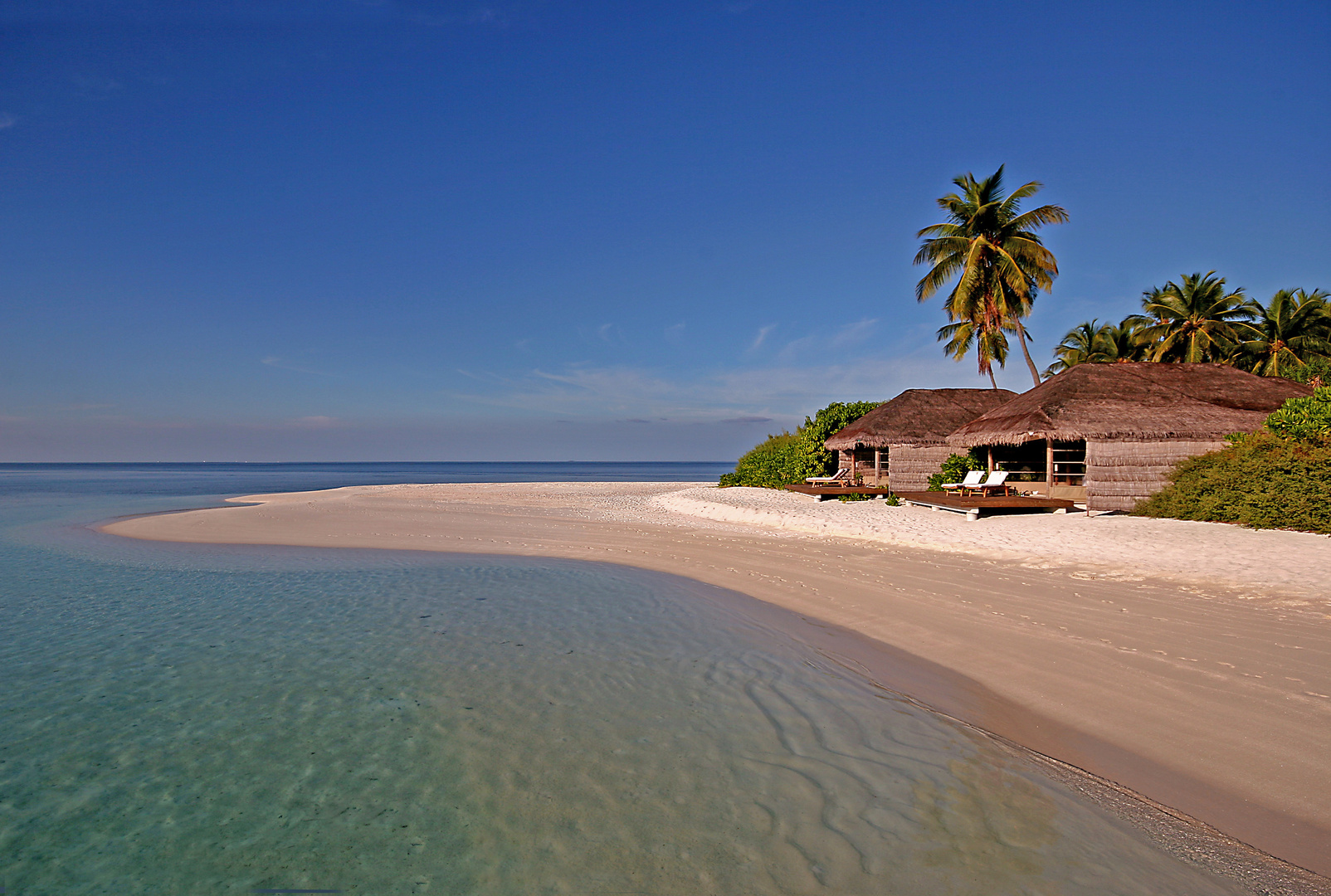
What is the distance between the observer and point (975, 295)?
27109mm

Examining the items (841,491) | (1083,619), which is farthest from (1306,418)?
(841,491)

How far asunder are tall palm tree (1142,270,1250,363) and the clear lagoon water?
116 ft

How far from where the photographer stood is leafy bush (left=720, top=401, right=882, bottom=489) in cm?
2680

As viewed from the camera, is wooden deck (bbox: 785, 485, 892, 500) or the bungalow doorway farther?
wooden deck (bbox: 785, 485, 892, 500)

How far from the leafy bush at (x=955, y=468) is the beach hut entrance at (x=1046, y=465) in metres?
0.48

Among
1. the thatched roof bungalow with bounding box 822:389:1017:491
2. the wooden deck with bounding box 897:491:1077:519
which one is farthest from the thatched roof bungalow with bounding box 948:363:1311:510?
the thatched roof bungalow with bounding box 822:389:1017:491

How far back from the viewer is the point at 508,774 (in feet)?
14.6

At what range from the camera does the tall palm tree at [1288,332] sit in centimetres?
3200

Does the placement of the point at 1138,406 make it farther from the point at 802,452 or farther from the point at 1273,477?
the point at 802,452

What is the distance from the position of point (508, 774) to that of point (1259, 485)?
15.1 m

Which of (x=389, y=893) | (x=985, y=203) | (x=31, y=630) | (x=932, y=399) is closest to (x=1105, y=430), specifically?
(x=932, y=399)

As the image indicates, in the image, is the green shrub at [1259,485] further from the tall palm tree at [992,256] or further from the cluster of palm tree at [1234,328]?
the cluster of palm tree at [1234,328]

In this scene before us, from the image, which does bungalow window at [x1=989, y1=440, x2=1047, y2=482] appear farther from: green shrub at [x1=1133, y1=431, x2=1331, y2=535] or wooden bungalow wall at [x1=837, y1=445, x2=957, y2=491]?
green shrub at [x1=1133, y1=431, x2=1331, y2=535]

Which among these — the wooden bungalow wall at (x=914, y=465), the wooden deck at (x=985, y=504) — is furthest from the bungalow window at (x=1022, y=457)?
the wooden deck at (x=985, y=504)
